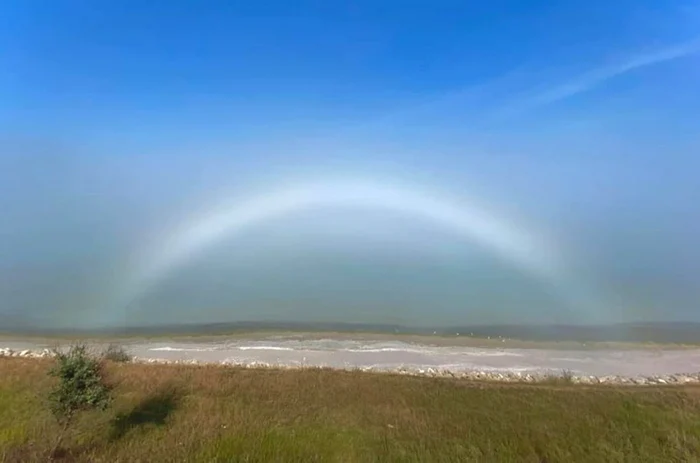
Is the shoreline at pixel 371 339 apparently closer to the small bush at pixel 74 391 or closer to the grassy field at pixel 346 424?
the grassy field at pixel 346 424

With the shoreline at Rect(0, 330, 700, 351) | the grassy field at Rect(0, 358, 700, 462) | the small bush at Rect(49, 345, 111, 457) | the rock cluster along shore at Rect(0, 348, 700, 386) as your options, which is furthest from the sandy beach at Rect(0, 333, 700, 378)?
the small bush at Rect(49, 345, 111, 457)

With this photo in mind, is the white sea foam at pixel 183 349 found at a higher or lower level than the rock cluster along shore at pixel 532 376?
higher

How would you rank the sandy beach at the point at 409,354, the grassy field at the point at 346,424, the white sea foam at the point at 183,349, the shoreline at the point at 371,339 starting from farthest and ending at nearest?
the shoreline at the point at 371,339, the white sea foam at the point at 183,349, the sandy beach at the point at 409,354, the grassy field at the point at 346,424

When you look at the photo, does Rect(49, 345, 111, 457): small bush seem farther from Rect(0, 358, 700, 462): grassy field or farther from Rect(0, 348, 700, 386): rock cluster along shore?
Rect(0, 348, 700, 386): rock cluster along shore

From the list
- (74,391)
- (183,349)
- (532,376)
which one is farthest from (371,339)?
(74,391)

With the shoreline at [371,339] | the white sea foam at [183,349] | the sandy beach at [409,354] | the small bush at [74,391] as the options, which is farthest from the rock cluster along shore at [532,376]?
the small bush at [74,391]

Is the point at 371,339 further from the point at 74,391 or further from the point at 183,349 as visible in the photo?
the point at 74,391

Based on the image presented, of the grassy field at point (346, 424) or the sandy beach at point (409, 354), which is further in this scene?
the sandy beach at point (409, 354)

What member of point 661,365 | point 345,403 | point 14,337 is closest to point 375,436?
point 345,403
